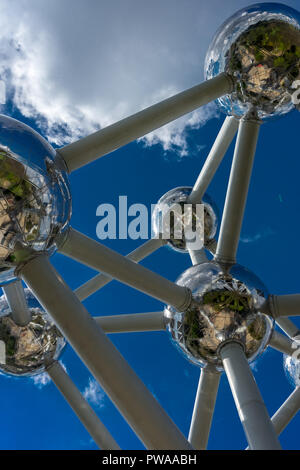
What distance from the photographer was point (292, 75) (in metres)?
5.27

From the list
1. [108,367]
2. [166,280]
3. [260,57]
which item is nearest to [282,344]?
[166,280]

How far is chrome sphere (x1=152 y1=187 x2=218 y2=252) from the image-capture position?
7707mm

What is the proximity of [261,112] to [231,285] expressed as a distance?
6.59 ft

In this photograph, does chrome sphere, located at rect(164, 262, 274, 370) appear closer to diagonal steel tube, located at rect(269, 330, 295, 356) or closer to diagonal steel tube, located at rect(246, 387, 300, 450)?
diagonal steel tube, located at rect(269, 330, 295, 356)

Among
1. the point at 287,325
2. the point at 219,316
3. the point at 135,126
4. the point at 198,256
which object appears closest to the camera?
the point at 135,126

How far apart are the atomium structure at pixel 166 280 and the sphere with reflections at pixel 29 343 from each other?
0.01 metres

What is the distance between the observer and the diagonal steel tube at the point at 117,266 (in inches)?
159

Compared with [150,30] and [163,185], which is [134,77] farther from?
[163,185]

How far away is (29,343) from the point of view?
225 inches

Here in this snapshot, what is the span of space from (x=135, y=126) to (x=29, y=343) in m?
2.88

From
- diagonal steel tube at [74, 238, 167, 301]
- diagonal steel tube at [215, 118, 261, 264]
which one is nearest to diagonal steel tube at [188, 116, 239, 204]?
diagonal steel tube at [74, 238, 167, 301]

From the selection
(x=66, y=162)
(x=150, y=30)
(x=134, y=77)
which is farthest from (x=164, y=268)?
(x=66, y=162)

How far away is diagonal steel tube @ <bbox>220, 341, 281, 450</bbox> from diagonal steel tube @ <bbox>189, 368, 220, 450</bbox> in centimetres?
108

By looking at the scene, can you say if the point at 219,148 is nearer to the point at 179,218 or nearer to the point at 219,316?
the point at 179,218
